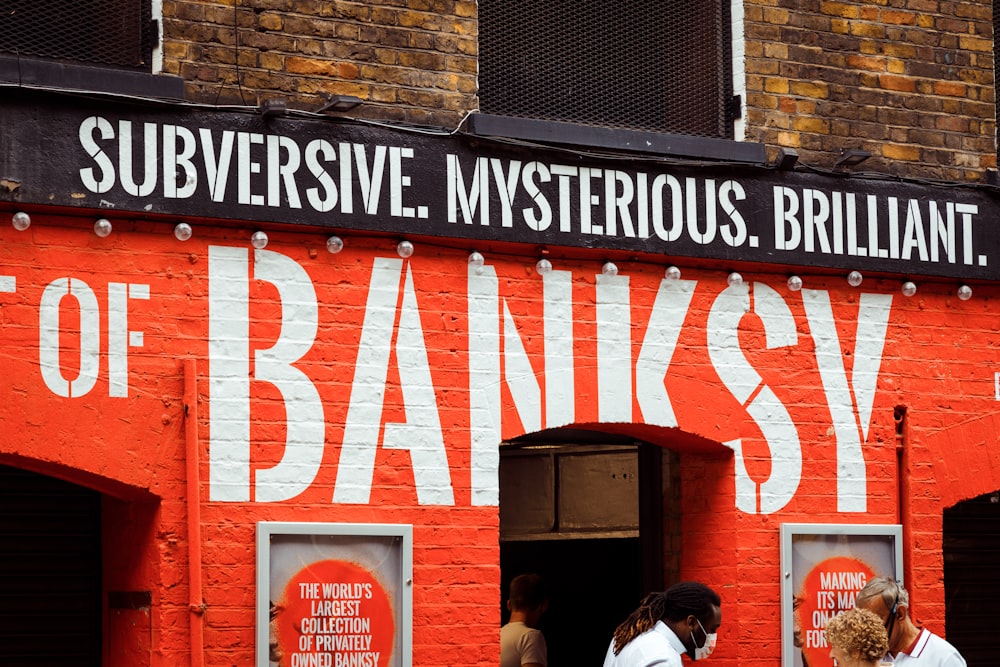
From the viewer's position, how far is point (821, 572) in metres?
8.89

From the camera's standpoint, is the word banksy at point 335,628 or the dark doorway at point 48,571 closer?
the word banksy at point 335,628

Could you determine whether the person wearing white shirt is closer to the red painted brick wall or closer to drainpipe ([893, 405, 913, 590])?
the red painted brick wall

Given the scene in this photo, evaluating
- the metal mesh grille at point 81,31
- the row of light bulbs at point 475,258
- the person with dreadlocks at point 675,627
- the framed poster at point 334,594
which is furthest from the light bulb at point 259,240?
the person with dreadlocks at point 675,627

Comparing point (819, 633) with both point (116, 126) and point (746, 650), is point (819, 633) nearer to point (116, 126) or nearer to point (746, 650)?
point (746, 650)

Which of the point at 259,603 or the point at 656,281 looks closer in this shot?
the point at 259,603

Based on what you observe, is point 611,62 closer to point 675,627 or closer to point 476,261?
point 476,261

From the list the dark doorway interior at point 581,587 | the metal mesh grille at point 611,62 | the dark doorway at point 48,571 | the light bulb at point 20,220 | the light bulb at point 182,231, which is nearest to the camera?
the light bulb at point 20,220

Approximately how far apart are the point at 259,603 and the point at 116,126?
88.3 inches

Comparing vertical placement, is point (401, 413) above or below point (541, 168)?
below

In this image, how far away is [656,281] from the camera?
8688 millimetres

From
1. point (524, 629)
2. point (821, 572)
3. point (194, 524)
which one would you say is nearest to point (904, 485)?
point (821, 572)

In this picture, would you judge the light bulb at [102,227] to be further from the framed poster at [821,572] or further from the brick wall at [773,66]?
the framed poster at [821,572]

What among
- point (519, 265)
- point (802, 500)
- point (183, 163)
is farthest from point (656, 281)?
point (183, 163)

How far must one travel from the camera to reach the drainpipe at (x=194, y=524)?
23.9 feet
